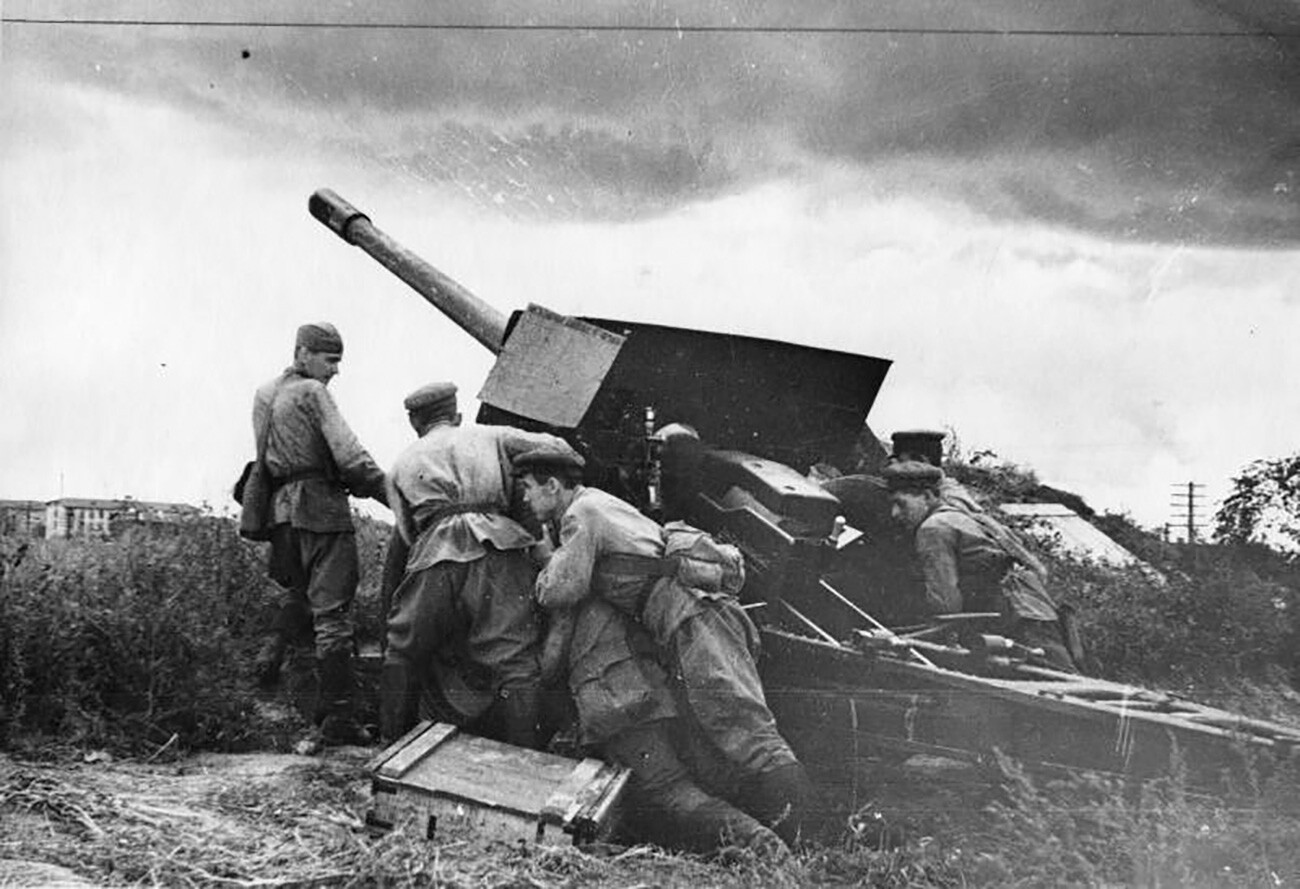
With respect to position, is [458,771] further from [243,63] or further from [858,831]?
[243,63]

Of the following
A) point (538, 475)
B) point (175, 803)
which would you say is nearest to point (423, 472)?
point (538, 475)

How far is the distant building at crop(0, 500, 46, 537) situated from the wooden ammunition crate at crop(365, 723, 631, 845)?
8.41 feet

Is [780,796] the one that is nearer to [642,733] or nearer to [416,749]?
[642,733]

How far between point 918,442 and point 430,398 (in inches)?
117

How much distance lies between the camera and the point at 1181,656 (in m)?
6.91

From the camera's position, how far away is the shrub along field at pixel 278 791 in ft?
12.0

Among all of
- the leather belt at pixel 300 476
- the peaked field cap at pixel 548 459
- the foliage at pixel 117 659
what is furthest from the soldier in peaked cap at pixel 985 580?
the foliage at pixel 117 659

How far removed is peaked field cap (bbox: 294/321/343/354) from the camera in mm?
5887

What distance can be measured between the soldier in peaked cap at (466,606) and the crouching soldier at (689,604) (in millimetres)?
386

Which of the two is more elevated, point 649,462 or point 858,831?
point 649,462

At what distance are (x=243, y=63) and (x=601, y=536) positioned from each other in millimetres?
3387

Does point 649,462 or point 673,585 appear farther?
point 649,462

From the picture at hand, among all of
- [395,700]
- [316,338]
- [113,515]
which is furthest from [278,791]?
[113,515]

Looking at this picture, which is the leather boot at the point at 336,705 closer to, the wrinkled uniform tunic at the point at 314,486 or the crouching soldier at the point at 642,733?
the wrinkled uniform tunic at the point at 314,486
